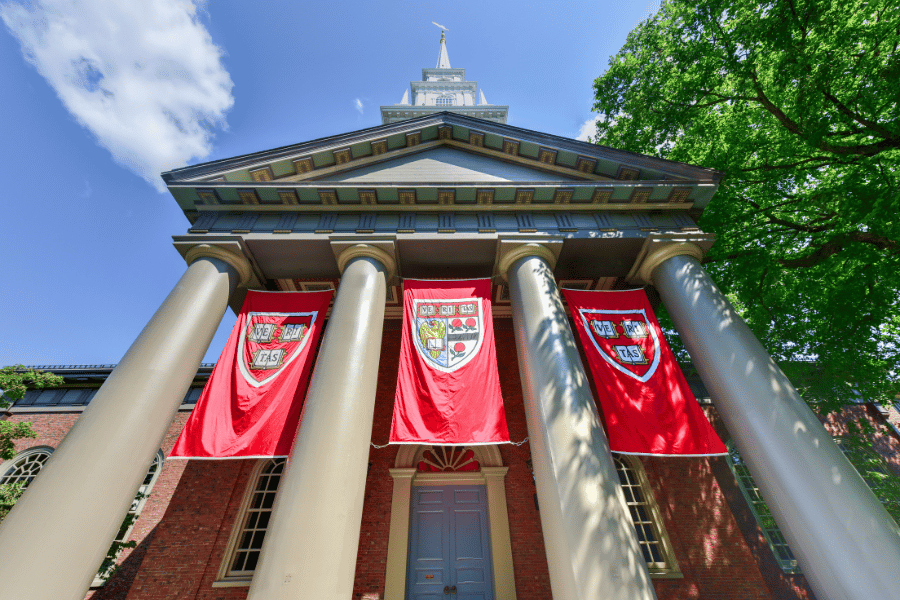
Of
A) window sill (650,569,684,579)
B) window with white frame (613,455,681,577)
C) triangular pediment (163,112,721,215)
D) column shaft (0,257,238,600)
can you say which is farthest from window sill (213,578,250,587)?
window sill (650,569,684,579)

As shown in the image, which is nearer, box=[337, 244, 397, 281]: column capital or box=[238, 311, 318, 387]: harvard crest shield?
box=[238, 311, 318, 387]: harvard crest shield

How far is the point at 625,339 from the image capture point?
25.0ft

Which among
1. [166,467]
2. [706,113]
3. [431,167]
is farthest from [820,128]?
[166,467]

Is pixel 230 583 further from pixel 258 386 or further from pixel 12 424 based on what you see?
pixel 12 424

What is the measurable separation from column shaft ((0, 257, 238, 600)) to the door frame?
16.5ft

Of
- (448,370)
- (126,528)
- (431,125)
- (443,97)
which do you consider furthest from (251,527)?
(443,97)

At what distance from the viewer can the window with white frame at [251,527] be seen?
28.0ft

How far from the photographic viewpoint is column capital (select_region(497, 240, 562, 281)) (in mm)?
8961

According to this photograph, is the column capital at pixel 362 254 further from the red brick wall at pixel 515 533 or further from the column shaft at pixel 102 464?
the red brick wall at pixel 515 533

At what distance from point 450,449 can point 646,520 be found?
200 inches

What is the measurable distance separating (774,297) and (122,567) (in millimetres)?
19485

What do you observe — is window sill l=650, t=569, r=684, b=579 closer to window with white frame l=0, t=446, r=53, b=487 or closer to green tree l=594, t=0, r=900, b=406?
green tree l=594, t=0, r=900, b=406

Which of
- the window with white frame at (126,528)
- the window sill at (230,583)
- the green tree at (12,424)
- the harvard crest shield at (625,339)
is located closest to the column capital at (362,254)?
the harvard crest shield at (625,339)

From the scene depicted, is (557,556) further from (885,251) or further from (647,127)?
(647,127)
